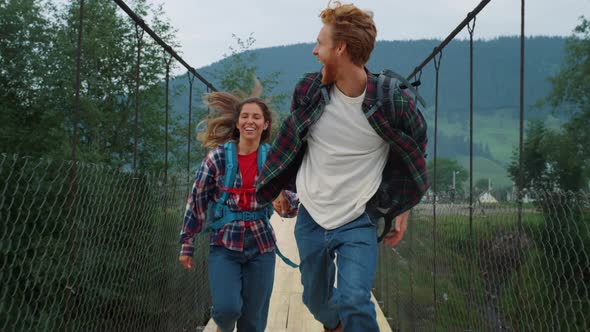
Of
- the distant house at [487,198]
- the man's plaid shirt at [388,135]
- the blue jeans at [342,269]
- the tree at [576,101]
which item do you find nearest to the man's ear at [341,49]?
the man's plaid shirt at [388,135]

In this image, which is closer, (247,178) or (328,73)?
(328,73)

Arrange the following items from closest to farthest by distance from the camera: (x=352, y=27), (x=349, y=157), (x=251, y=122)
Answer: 1. (x=352, y=27)
2. (x=349, y=157)
3. (x=251, y=122)

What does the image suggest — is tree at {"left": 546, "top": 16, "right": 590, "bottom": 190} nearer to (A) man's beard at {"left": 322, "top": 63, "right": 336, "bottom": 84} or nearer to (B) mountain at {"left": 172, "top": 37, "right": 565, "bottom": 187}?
(A) man's beard at {"left": 322, "top": 63, "right": 336, "bottom": 84}

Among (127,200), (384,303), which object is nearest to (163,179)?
(127,200)

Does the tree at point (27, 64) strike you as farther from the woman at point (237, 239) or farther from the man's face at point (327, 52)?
the man's face at point (327, 52)

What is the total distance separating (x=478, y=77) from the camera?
18288cm

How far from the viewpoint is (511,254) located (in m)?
2.53

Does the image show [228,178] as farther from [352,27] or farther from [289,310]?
[289,310]

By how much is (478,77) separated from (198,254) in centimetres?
18578

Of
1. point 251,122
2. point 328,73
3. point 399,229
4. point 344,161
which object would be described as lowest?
point 399,229

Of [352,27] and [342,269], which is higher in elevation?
[352,27]

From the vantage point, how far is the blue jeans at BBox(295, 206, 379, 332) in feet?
8.23

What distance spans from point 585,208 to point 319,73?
124 cm

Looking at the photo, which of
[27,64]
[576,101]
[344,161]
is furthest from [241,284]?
[576,101]
